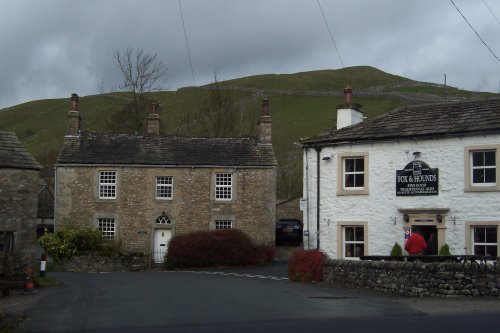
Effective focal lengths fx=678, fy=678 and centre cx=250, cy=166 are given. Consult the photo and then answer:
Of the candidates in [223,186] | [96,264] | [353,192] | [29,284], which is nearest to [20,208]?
[29,284]

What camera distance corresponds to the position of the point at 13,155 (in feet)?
79.1

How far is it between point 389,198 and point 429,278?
7.98 metres

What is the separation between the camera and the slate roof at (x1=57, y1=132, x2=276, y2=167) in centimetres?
4166

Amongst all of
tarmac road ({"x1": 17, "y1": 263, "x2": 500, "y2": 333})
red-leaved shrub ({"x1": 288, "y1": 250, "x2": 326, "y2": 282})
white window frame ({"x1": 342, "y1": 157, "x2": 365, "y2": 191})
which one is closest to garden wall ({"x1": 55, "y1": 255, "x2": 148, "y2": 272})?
red-leaved shrub ({"x1": 288, "y1": 250, "x2": 326, "y2": 282})

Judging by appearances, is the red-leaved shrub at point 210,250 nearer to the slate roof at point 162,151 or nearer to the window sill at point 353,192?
the slate roof at point 162,151

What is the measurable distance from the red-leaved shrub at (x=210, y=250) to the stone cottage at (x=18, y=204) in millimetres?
13937

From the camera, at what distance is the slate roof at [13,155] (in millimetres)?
23609

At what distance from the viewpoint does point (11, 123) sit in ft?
438

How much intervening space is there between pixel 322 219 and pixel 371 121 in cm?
472

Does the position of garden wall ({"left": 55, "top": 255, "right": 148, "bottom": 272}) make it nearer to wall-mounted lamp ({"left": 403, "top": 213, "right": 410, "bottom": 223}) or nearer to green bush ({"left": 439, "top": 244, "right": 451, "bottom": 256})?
wall-mounted lamp ({"left": 403, "top": 213, "right": 410, "bottom": 223})

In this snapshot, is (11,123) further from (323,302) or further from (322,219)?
(323,302)

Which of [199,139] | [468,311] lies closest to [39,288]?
[468,311]

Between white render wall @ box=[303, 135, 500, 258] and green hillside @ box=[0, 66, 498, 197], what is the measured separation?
38.5 meters

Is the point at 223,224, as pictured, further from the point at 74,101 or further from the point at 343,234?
the point at 343,234
